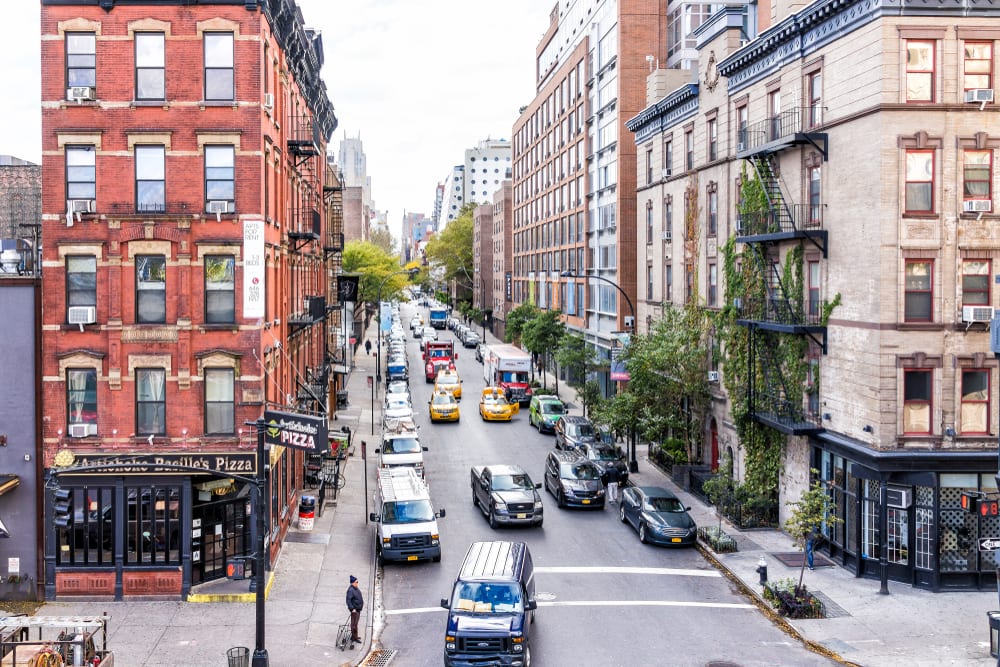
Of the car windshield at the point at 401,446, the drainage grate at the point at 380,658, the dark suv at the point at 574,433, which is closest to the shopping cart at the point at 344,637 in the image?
the drainage grate at the point at 380,658

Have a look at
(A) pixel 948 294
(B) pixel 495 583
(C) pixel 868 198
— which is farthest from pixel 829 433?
(B) pixel 495 583

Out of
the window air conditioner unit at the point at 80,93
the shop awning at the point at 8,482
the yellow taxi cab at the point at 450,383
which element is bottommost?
the yellow taxi cab at the point at 450,383

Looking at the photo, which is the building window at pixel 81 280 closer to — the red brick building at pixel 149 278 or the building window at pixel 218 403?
the red brick building at pixel 149 278

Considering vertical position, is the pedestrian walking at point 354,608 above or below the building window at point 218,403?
below

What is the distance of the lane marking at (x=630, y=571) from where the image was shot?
26.7 m

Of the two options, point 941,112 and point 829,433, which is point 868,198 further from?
point 829,433

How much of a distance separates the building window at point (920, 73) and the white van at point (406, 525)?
17.8m

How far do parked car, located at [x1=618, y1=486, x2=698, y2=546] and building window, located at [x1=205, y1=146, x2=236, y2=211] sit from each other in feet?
52.0

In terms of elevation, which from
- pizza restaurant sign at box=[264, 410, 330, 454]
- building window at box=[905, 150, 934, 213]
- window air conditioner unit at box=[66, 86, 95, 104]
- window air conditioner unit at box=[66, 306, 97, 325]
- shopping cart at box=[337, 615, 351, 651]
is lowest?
shopping cart at box=[337, 615, 351, 651]

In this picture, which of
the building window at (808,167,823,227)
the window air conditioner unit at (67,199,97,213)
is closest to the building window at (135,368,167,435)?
the window air conditioner unit at (67,199,97,213)

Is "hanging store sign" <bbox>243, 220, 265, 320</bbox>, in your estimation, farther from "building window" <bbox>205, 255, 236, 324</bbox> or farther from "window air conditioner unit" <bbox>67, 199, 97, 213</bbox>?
"window air conditioner unit" <bbox>67, 199, 97, 213</bbox>

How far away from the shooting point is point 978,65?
25.3 meters

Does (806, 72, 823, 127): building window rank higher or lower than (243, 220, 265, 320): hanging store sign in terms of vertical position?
higher

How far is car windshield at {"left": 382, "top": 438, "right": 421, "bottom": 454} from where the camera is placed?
3878 centimetres
